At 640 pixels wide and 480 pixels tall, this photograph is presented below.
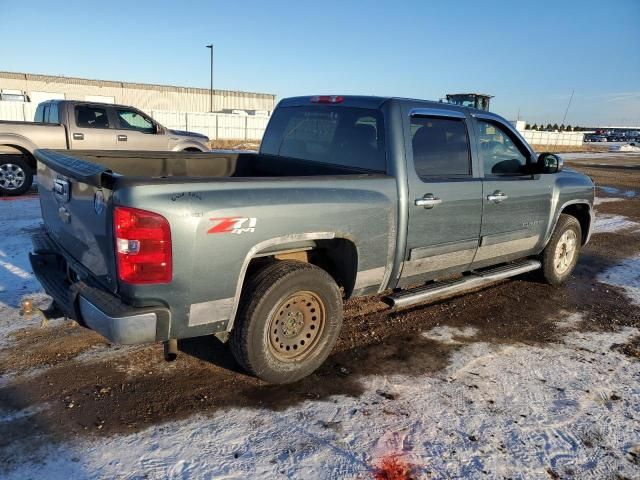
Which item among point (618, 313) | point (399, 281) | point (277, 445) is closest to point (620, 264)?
point (618, 313)

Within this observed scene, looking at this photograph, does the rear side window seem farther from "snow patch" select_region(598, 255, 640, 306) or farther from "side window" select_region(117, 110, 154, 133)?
"side window" select_region(117, 110, 154, 133)

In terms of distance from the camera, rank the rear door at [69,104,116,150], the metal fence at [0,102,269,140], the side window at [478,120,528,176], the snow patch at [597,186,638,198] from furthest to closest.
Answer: the metal fence at [0,102,269,140], the snow patch at [597,186,638,198], the rear door at [69,104,116,150], the side window at [478,120,528,176]

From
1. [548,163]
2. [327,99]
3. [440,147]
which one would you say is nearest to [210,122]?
[327,99]

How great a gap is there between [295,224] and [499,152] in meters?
2.66

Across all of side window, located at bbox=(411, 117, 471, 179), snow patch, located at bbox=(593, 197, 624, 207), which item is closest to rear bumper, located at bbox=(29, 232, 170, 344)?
side window, located at bbox=(411, 117, 471, 179)

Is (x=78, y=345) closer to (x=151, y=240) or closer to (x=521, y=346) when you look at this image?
(x=151, y=240)

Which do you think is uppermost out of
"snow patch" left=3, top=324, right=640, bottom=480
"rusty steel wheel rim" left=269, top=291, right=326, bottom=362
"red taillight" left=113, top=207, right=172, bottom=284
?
"red taillight" left=113, top=207, right=172, bottom=284

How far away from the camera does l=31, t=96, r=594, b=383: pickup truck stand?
8.71ft

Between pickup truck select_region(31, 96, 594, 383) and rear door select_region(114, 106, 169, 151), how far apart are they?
7.29m

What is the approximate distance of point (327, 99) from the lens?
430 cm

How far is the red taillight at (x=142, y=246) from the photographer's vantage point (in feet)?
8.34

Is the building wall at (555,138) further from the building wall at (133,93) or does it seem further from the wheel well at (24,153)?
the wheel well at (24,153)

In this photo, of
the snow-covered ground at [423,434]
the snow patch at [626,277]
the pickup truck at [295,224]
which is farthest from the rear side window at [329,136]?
the snow patch at [626,277]

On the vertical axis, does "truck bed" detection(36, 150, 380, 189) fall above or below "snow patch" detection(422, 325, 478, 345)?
above
